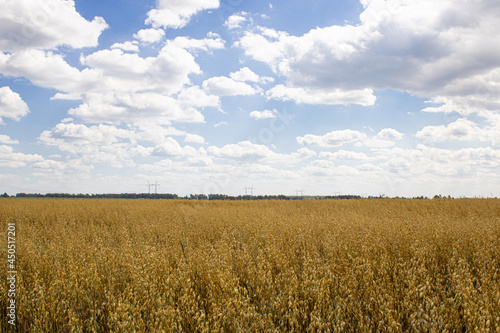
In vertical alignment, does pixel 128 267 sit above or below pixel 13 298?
above

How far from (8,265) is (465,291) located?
20.6ft

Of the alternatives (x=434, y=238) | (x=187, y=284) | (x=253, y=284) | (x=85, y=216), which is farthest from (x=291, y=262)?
(x=85, y=216)

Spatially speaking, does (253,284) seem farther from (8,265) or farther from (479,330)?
(8,265)

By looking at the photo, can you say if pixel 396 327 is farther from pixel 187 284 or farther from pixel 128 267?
pixel 128 267

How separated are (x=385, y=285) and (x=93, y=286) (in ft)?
11.9

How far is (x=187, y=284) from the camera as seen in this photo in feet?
11.5

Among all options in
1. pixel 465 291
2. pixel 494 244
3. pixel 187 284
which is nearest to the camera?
pixel 465 291

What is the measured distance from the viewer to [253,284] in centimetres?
368

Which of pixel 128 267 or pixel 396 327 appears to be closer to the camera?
pixel 396 327

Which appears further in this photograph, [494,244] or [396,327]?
[494,244]

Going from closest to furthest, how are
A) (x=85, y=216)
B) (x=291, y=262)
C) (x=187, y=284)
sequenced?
1. (x=187, y=284)
2. (x=291, y=262)
3. (x=85, y=216)

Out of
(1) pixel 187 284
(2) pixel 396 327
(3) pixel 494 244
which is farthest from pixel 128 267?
(3) pixel 494 244

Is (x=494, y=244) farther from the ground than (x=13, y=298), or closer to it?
farther from the ground

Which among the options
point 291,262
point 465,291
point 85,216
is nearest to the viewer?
point 465,291
